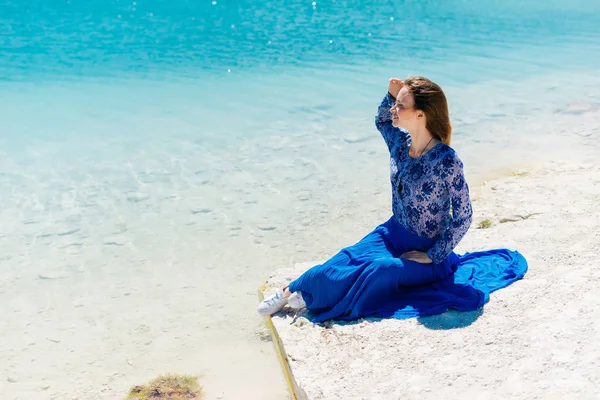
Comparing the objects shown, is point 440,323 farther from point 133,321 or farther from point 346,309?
point 133,321

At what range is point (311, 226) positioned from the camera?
7.94 metres

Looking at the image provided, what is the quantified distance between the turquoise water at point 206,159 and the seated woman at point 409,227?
972 millimetres

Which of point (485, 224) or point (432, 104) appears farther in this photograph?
point (485, 224)

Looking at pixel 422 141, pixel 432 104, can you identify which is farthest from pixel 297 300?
pixel 432 104

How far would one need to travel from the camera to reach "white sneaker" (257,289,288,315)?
5211 millimetres

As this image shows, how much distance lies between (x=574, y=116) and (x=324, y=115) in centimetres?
398

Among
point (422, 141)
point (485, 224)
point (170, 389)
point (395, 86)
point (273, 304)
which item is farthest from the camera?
point (485, 224)

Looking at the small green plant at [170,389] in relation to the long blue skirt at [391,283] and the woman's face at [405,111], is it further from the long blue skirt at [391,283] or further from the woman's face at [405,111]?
the woman's face at [405,111]

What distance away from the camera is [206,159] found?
→ 33.1 feet

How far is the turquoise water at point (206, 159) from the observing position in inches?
244

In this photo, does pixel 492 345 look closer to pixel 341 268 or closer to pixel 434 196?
pixel 434 196

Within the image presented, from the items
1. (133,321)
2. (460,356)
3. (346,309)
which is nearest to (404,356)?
(460,356)

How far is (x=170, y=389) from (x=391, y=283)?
189 cm

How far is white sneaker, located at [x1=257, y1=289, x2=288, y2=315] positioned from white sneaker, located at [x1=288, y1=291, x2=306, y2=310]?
0.29 feet
